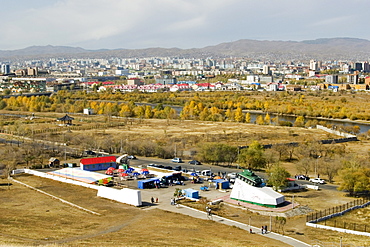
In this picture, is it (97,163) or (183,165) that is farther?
(183,165)

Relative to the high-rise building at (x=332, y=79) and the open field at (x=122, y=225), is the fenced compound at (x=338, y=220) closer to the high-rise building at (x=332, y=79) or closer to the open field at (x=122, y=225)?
the open field at (x=122, y=225)

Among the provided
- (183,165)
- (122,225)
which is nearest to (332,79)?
(183,165)

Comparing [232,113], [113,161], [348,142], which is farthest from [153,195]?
[232,113]

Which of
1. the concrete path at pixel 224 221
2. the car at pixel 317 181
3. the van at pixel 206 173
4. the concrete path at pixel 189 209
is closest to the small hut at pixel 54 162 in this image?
the concrete path at pixel 189 209

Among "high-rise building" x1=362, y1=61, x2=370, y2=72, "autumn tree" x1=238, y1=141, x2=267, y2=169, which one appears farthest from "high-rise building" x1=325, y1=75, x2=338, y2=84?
"autumn tree" x1=238, y1=141, x2=267, y2=169

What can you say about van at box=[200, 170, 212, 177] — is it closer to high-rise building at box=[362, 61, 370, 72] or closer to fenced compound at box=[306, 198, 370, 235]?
fenced compound at box=[306, 198, 370, 235]

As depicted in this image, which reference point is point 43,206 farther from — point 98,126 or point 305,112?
point 305,112

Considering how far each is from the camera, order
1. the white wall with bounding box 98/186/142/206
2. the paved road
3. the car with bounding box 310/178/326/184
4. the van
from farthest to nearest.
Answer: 1. the paved road
2. the van
3. the car with bounding box 310/178/326/184
4. the white wall with bounding box 98/186/142/206

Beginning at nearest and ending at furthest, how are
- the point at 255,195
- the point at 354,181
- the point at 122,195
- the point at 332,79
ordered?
the point at 255,195, the point at 122,195, the point at 354,181, the point at 332,79

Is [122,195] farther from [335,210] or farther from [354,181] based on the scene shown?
[354,181]
